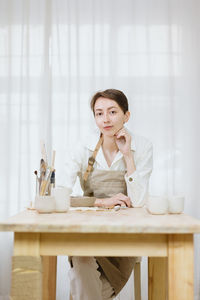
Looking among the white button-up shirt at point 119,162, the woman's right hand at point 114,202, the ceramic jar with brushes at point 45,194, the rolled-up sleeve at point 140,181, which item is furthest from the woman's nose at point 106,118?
the ceramic jar with brushes at point 45,194

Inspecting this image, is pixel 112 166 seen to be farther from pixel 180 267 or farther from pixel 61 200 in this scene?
pixel 180 267

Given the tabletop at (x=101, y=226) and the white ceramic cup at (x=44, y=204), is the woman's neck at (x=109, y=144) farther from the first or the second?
the tabletop at (x=101, y=226)

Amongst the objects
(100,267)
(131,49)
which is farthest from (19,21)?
(100,267)

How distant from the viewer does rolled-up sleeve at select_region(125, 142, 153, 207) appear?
72.6 inches

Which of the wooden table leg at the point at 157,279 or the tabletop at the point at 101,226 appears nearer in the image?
the tabletop at the point at 101,226

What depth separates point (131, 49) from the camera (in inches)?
119

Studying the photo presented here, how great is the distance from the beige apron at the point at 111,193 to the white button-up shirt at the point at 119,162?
5cm

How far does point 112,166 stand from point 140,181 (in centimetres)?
21

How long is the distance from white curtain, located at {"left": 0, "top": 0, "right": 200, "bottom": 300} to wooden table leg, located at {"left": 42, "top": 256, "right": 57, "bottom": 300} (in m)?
1.04

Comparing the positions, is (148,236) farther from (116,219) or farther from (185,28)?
(185,28)

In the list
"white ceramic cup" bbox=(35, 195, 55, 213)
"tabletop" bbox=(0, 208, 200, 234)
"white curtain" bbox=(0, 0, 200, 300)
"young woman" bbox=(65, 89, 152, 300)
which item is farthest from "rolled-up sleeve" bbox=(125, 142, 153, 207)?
"white curtain" bbox=(0, 0, 200, 300)

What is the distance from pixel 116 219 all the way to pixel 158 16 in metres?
2.24

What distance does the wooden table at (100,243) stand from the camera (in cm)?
112

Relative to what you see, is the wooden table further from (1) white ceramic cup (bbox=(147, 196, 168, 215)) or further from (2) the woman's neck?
(2) the woman's neck
